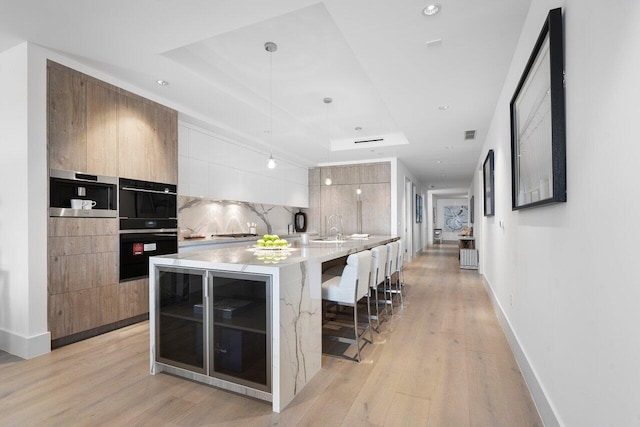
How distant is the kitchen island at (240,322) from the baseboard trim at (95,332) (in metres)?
1.15

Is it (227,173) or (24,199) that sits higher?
(227,173)

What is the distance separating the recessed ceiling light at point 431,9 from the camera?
2.07 metres

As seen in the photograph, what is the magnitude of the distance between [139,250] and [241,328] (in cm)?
202

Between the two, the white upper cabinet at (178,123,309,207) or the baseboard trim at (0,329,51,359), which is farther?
the white upper cabinet at (178,123,309,207)

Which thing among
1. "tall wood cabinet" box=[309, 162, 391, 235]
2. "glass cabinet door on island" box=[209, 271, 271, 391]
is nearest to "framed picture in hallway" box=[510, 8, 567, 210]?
"glass cabinet door on island" box=[209, 271, 271, 391]

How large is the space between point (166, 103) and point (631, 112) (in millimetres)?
4031

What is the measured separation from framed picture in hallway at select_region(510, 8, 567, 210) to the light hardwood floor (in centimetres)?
121

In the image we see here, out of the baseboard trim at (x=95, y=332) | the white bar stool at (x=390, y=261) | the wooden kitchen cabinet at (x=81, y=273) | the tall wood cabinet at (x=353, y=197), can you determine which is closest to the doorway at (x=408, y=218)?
the tall wood cabinet at (x=353, y=197)

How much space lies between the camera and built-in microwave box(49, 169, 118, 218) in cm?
275

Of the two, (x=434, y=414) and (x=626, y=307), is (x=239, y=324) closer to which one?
(x=434, y=414)

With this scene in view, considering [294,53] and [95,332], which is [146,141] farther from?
[95,332]

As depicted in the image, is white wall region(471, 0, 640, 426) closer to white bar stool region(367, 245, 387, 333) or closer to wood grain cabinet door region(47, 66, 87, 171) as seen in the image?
white bar stool region(367, 245, 387, 333)

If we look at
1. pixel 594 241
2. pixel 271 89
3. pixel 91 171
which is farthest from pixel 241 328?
pixel 271 89

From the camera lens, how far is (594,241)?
115cm
